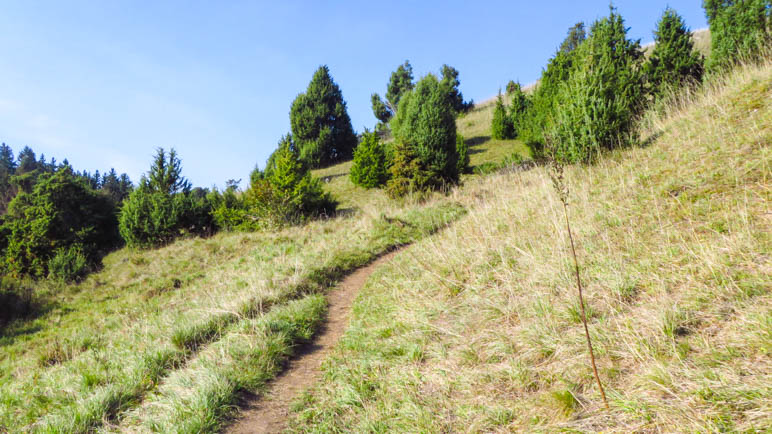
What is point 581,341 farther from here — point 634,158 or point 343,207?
point 343,207

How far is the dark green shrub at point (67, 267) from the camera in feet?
48.1

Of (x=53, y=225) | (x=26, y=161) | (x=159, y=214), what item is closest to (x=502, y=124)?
(x=159, y=214)

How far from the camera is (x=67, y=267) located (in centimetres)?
1505

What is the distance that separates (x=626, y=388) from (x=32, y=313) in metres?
16.2

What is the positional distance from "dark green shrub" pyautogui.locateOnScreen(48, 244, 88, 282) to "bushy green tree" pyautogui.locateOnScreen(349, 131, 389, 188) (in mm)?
14332

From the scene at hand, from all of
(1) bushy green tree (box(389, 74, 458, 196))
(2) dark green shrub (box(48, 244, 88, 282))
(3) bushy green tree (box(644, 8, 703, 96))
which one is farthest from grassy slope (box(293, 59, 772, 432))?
(2) dark green shrub (box(48, 244, 88, 282))

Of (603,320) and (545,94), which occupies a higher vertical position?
(545,94)

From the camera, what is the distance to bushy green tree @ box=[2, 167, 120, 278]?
16.7 meters

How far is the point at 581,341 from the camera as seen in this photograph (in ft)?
9.32

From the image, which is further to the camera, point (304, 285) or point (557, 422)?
point (304, 285)

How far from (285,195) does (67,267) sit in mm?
10314

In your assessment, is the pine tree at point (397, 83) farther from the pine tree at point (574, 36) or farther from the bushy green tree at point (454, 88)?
the pine tree at point (574, 36)

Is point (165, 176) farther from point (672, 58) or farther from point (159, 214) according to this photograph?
point (672, 58)

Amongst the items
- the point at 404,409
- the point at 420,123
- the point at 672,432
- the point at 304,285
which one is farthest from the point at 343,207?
the point at 672,432
